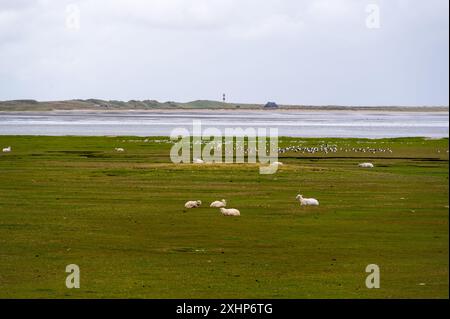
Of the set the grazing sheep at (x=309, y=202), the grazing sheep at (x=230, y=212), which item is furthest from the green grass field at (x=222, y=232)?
the grazing sheep at (x=309, y=202)

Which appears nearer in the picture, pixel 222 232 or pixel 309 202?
pixel 222 232

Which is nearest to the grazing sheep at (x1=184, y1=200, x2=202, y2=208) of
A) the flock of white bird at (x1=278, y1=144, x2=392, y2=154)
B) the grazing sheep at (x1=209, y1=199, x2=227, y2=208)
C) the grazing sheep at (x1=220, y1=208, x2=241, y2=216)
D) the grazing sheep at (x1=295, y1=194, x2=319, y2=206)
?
the grazing sheep at (x1=209, y1=199, x2=227, y2=208)

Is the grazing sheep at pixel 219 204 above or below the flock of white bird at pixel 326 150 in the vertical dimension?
above

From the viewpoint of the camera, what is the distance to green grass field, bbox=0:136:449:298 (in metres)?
18.1

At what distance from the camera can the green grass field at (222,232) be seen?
59.3ft

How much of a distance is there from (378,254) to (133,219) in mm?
8748

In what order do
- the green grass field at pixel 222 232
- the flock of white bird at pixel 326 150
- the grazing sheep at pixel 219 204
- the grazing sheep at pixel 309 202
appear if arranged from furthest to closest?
the flock of white bird at pixel 326 150, the grazing sheep at pixel 309 202, the grazing sheep at pixel 219 204, the green grass field at pixel 222 232

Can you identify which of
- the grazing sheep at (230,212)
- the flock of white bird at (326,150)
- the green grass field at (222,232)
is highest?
the grazing sheep at (230,212)

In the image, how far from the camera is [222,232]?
24.8 meters

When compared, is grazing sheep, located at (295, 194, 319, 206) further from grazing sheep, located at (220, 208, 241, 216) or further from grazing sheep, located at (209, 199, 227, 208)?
grazing sheep, located at (220, 208, 241, 216)

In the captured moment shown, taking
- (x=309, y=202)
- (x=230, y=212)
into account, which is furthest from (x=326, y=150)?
(x=230, y=212)

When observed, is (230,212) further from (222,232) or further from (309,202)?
(309,202)

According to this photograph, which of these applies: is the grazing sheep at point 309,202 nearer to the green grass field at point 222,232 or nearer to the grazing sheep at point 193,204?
the green grass field at point 222,232
